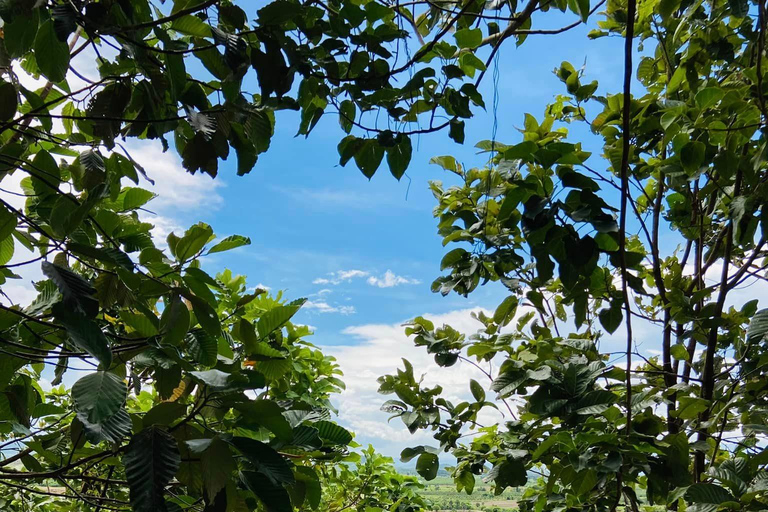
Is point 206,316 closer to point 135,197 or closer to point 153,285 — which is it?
point 153,285

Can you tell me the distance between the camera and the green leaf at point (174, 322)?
694 mm

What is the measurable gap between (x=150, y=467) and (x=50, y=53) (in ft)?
1.79

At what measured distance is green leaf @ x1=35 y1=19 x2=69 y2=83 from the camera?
0.69 m

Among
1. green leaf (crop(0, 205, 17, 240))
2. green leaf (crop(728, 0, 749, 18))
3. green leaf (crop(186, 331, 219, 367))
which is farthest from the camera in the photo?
green leaf (crop(728, 0, 749, 18))

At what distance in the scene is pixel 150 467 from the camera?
549 millimetres

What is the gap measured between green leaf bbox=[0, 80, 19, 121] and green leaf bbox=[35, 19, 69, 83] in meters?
0.15

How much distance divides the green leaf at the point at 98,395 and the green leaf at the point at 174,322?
12 cm

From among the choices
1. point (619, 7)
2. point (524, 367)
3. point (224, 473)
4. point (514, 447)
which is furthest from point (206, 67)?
point (619, 7)

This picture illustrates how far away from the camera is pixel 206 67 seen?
85 cm

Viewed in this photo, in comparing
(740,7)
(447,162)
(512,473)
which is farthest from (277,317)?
(740,7)

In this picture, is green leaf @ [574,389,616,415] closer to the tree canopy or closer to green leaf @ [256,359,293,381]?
the tree canopy

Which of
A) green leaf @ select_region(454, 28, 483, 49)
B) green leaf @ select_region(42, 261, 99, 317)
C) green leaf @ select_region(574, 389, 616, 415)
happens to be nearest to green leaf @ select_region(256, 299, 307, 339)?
green leaf @ select_region(42, 261, 99, 317)

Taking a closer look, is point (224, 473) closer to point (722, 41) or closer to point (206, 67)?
point (206, 67)

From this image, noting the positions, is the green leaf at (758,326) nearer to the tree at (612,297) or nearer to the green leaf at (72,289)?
the tree at (612,297)
